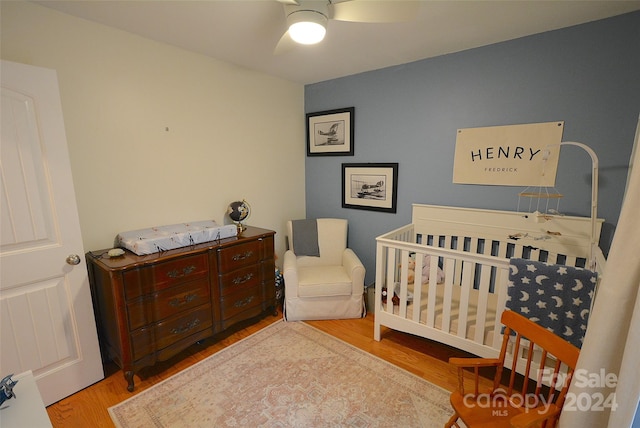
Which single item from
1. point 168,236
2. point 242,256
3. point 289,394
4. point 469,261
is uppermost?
point 168,236

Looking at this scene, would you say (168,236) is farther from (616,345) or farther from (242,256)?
(616,345)

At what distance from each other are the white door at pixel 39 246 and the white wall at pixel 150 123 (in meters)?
0.22

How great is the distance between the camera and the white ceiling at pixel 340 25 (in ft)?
5.44

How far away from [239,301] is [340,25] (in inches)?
85.9

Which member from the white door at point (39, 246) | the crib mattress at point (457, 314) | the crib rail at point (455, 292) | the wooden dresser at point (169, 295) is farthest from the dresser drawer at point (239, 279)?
the crib mattress at point (457, 314)

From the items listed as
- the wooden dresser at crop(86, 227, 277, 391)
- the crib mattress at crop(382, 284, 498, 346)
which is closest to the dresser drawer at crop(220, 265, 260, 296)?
the wooden dresser at crop(86, 227, 277, 391)

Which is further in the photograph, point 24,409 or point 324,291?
point 324,291

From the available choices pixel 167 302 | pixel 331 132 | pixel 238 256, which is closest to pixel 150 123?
pixel 238 256

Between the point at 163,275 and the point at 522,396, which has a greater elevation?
the point at 163,275

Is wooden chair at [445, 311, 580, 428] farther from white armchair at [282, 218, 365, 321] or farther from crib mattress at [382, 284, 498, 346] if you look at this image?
white armchair at [282, 218, 365, 321]

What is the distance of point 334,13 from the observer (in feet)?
4.91

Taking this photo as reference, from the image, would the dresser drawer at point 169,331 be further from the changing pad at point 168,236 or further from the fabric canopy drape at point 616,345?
the fabric canopy drape at point 616,345

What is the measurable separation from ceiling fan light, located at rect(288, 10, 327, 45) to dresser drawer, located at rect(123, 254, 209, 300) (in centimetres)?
156

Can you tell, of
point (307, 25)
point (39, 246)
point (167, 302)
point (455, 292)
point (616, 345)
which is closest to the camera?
point (616, 345)
